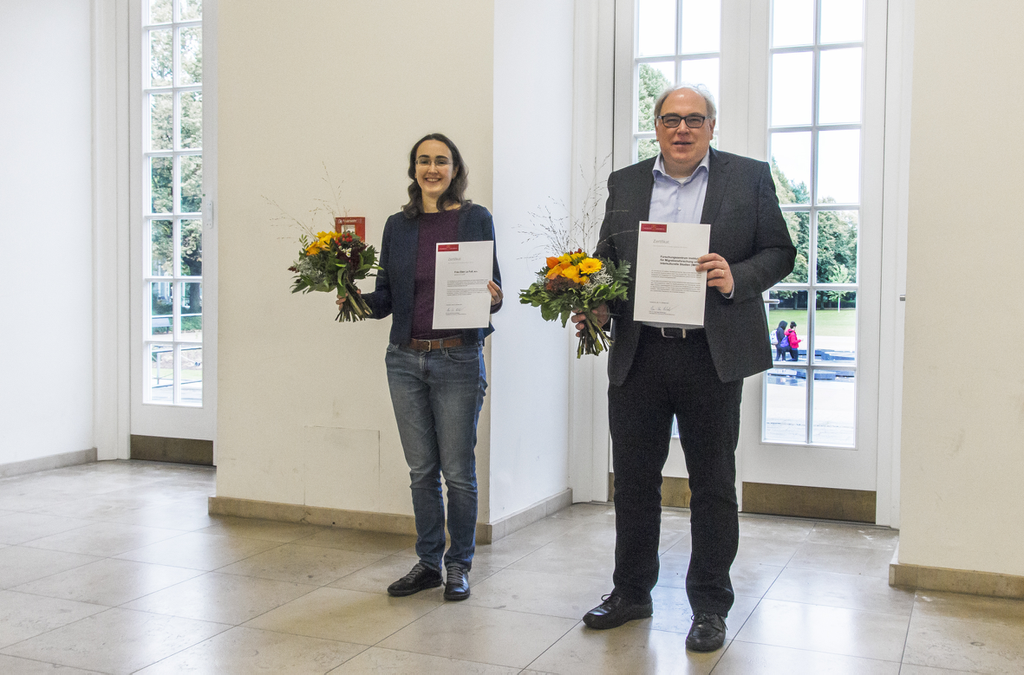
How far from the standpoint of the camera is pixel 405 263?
338cm

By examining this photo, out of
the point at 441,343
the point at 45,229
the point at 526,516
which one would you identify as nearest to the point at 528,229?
the point at 441,343

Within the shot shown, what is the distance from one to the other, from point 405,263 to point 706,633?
64.2 inches

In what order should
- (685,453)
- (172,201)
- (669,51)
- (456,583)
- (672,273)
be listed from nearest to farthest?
(672,273)
(685,453)
(456,583)
(669,51)
(172,201)

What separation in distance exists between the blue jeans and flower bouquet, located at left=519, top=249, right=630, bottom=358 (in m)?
0.58

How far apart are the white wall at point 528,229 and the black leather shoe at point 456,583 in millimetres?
769

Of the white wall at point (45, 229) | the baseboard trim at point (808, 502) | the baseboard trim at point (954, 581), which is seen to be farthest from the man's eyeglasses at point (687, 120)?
the white wall at point (45, 229)

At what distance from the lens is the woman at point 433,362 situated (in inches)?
131

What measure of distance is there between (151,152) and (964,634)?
17.6ft

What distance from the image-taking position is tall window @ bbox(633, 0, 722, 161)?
15.5 feet

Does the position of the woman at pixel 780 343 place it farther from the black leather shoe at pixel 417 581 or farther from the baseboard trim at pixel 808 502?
the black leather shoe at pixel 417 581

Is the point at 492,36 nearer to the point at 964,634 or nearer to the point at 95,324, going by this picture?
the point at 964,634

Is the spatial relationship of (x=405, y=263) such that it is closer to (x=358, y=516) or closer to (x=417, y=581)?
(x=417, y=581)

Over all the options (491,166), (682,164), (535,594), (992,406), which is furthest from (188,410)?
(992,406)

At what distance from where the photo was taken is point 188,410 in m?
5.97
